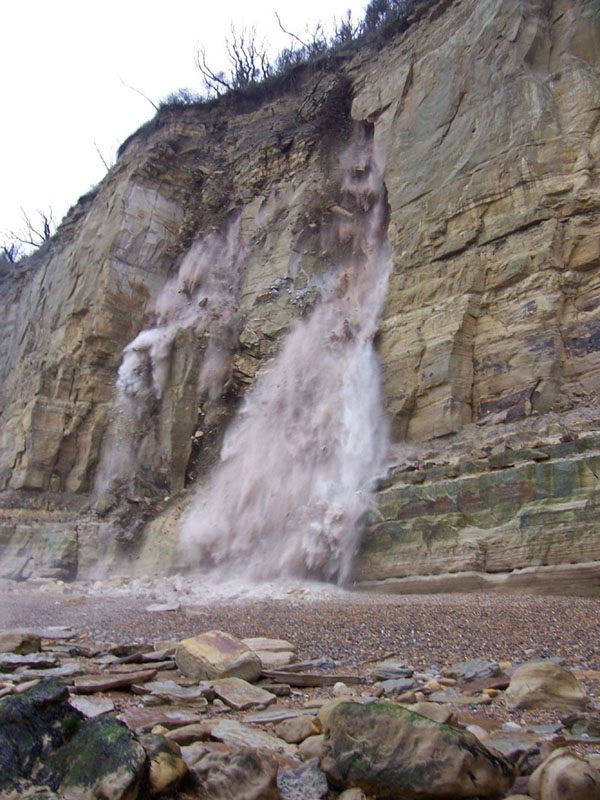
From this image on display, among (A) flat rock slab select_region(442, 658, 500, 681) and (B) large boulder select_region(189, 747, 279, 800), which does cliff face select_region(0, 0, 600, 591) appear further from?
(B) large boulder select_region(189, 747, 279, 800)

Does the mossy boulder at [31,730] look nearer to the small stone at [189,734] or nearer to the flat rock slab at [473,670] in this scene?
the small stone at [189,734]

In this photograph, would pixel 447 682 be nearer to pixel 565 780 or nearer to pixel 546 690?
pixel 546 690

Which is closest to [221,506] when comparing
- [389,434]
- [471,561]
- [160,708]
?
[389,434]

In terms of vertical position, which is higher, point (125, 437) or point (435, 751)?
point (125, 437)

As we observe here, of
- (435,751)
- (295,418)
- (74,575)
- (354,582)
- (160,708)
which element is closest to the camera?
(435,751)

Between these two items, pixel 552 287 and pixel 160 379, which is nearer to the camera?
pixel 552 287

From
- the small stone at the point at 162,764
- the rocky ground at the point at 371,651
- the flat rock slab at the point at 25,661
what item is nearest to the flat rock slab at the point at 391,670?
the rocky ground at the point at 371,651

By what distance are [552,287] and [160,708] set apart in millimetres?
9281

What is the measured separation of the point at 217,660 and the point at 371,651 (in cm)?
150

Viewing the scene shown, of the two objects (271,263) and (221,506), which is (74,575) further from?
(271,263)

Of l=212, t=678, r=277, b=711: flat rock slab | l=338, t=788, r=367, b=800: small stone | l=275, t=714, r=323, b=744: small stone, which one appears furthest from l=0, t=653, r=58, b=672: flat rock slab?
l=338, t=788, r=367, b=800: small stone

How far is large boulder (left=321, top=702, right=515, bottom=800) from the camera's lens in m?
2.37

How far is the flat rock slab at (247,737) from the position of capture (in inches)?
119

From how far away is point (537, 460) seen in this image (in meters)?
8.47
